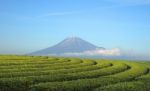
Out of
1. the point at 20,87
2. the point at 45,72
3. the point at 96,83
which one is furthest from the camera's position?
the point at 45,72

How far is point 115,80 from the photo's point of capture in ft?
157

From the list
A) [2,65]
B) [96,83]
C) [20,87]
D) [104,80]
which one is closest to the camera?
[20,87]

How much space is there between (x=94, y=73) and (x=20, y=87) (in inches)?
628

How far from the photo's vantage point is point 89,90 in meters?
40.5

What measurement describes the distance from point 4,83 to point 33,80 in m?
3.87

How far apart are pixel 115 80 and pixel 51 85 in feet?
40.9

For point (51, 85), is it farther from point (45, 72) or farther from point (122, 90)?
point (45, 72)

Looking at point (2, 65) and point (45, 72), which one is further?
point (2, 65)

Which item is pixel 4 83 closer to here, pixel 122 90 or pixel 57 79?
pixel 57 79

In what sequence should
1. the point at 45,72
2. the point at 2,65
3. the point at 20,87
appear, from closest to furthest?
the point at 20,87 → the point at 45,72 → the point at 2,65

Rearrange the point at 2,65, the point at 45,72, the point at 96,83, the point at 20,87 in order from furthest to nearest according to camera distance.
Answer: the point at 2,65
the point at 45,72
the point at 96,83
the point at 20,87

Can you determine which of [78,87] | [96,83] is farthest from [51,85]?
[96,83]

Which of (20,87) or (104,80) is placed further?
(104,80)

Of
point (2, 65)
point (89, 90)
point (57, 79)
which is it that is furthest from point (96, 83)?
point (2, 65)
